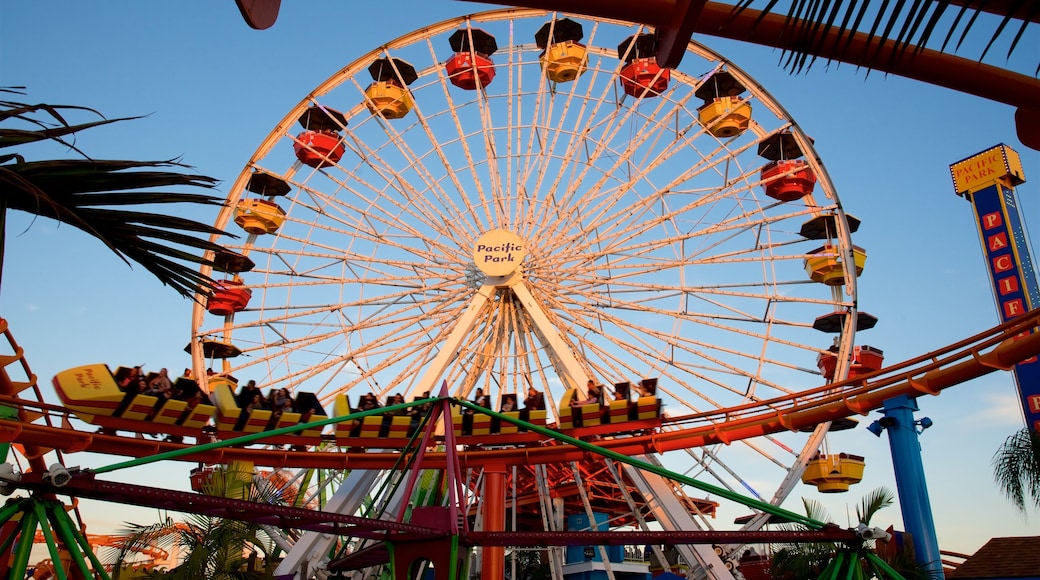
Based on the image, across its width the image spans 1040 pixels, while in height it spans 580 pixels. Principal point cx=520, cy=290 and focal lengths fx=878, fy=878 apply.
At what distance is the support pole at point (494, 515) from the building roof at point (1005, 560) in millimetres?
8053

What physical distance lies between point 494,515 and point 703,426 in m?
3.90

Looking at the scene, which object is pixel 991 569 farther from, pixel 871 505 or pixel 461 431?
pixel 461 431

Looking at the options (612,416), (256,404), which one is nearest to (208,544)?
(256,404)

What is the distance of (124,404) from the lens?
42.2 feet

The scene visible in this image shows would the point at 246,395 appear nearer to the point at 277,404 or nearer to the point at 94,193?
the point at 277,404

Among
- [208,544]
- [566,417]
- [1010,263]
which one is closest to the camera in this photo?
[208,544]

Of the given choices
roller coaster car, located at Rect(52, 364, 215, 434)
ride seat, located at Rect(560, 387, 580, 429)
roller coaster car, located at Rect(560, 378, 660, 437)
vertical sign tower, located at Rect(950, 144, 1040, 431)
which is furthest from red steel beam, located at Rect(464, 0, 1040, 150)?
vertical sign tower, located at Rect(950, 144, 1040, 431)

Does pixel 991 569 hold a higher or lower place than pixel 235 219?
lower

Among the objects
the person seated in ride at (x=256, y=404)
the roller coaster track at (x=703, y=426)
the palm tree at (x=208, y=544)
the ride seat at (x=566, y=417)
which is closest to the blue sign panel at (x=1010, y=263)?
the roller coaster track at (x=703, y=426)

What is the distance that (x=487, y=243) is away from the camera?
18.8 metres

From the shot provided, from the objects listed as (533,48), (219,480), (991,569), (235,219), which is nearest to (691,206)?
(533,48)

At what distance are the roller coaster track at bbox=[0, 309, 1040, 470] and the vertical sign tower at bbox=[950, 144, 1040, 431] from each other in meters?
7.81

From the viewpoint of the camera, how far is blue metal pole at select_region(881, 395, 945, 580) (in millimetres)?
11797

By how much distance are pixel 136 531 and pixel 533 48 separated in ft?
49.4
